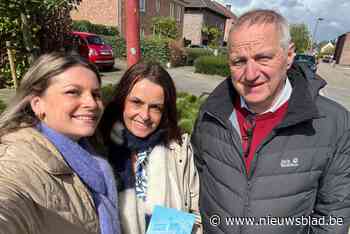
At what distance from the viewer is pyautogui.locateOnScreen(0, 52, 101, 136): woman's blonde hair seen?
152 centimetres

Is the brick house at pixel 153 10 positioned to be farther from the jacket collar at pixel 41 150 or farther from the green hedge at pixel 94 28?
the jacket collar at pixel 41 150

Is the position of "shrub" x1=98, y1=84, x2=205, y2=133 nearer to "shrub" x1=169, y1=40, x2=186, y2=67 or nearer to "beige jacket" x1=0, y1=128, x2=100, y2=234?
"beige jacket" x1=0, y1=128, x2=100, y2=234

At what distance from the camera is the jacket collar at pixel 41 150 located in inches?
51.8

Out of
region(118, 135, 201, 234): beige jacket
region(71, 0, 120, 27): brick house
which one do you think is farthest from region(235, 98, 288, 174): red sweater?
region(71, 0, 120, 27): brick house

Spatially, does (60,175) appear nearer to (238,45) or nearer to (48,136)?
(48,136)

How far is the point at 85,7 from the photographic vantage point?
2672 centimetres

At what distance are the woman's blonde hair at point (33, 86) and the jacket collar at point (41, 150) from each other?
0.30 feet

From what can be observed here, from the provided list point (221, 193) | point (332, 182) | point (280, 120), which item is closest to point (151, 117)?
point (221, 193)

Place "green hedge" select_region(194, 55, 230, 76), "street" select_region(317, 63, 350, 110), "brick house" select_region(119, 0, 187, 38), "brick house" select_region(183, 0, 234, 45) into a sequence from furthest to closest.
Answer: "brick house" select_region(183, 0, 234, 45)
"brick house" select_region(119, 0, 187, 38)
"green hedge" select_region(194, 55, 230, 76)
"street" select_region(317, 63, 350, 110)

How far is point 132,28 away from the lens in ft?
8.80

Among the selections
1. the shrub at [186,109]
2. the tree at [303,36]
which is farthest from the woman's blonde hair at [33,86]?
the tree at [303,36]

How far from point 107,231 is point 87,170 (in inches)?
13.8

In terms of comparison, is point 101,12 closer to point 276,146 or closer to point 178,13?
point 178,13

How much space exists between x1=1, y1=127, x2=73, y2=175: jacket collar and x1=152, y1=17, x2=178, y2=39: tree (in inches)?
1076
